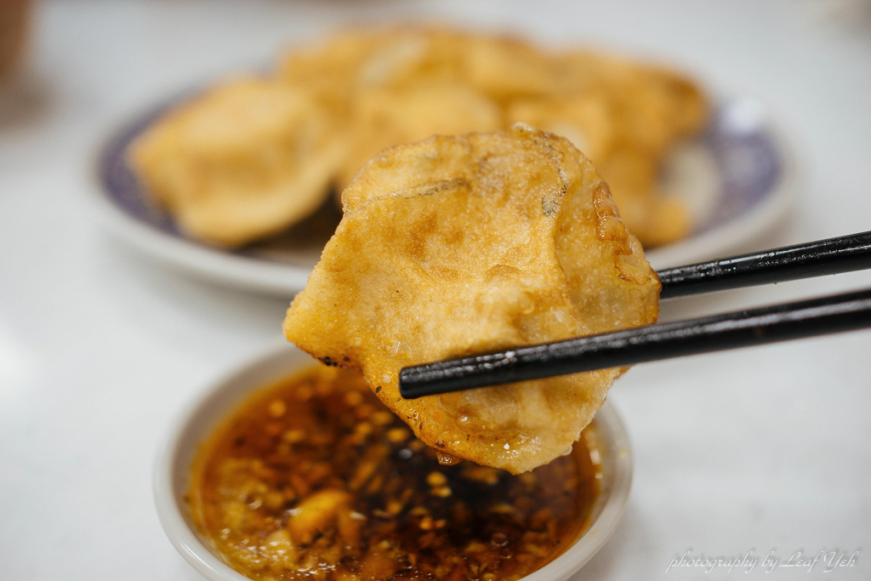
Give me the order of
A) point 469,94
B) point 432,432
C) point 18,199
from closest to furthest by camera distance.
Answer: point 432,432 < point 469,94 < point 18,199

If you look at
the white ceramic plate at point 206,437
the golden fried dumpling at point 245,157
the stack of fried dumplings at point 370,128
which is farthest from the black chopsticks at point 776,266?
the golden fried dumpling at point 245,157

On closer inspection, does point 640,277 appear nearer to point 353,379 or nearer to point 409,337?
point 409,337

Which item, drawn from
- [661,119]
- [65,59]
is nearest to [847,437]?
[661,119]

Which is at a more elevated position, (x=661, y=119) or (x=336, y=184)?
(x=661, y=119)

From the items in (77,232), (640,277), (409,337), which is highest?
(640,277)

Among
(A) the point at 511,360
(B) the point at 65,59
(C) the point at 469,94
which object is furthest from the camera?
(B) the point at 65,59

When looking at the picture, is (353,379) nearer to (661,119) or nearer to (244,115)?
(244,115)

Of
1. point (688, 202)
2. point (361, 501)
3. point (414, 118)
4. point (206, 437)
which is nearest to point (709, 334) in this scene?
point (361, 501)

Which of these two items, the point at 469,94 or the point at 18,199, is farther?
the point at 18,199
